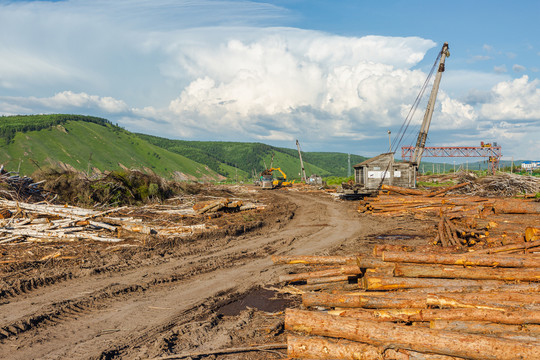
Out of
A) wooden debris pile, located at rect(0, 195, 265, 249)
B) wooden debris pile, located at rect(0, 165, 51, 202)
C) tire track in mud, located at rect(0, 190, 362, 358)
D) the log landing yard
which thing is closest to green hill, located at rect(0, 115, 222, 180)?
wooden debris pile, located at rect(0, 165, 51, 202)

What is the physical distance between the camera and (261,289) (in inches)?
352

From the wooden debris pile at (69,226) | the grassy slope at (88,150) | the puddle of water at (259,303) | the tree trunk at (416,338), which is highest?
the grassy slope at (88,150)

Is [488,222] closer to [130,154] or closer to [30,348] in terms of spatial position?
[30,348]

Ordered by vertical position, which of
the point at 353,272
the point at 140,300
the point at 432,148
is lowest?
the point at 140,300

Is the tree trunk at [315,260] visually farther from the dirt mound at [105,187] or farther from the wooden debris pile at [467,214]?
the dirt mound at [105,187]

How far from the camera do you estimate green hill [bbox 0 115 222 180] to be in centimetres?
10488

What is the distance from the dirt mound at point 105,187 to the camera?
21.3 metres

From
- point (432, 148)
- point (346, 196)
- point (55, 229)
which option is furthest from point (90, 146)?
point (55, 229)

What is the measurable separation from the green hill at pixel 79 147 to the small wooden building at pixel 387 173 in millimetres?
68342

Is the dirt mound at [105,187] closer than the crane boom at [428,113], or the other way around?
the dirt mound at [105,187]

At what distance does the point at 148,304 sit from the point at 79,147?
13315 cm

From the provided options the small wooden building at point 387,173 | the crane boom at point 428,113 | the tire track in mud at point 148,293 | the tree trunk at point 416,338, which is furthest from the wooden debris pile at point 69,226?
the crane boom at point 428,113

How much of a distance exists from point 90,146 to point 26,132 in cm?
1969

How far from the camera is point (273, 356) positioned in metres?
5.52
